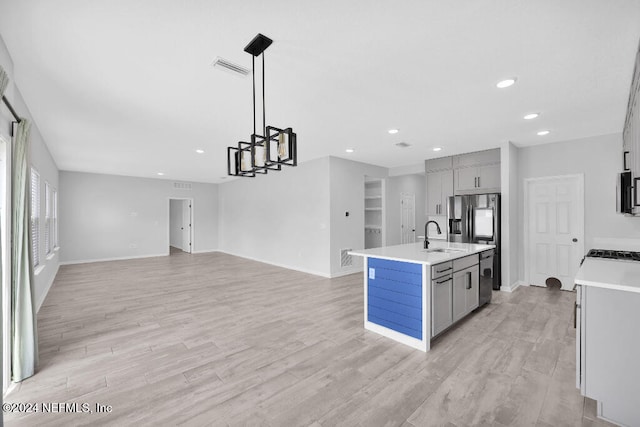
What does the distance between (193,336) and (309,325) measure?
4.36 feet

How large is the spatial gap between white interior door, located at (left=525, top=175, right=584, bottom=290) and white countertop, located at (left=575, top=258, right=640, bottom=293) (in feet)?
8.57

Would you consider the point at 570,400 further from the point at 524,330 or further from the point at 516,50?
the point at 516,50

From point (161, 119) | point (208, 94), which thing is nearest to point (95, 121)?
point (161, 119)

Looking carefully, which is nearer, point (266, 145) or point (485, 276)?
point (266, 145)

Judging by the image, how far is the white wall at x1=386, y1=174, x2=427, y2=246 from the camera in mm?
7445

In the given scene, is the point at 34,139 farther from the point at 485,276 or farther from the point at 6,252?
the point at 485,276

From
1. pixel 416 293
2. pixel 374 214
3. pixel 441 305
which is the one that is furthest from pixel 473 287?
pixel 374 214

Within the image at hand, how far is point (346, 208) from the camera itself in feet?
20.9

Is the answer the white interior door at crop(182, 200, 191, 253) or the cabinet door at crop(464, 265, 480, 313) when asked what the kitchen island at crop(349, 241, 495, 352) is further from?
the white interior door at crop(182, 200, 191, 253)

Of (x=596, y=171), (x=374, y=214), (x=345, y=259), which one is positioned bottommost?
(x=345, y=259)

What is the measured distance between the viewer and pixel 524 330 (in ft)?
10.8

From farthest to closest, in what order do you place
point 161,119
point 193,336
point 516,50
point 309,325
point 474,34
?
point 161,119 → point 309,325 → point 193,336 → point 516,50 → point 474,34

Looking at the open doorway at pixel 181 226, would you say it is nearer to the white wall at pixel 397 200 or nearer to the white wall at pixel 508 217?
the white wall at pixel 397 200

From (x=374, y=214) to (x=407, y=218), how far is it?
3.21 feet
